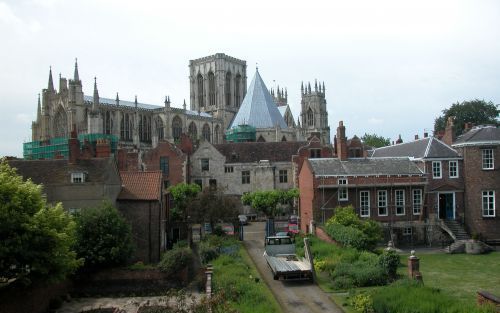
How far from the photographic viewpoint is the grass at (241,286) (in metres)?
21.1

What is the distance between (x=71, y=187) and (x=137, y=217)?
4.75 m

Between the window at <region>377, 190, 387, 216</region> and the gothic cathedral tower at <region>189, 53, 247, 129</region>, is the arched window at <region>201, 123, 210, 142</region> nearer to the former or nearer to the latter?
the gothic cathedral tower at <region>189, 53, 247, 129</region>

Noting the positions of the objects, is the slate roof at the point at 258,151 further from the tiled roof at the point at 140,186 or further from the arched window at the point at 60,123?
the arched window at the point at 60,123

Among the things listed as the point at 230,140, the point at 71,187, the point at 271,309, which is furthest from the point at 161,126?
the point at 271,309

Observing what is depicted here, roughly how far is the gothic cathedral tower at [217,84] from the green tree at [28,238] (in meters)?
94.7

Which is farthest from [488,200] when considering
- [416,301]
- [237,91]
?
[237,91]

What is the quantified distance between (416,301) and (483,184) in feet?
92.7

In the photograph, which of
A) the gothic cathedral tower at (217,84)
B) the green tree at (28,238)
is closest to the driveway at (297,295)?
the green tree at (28,238)

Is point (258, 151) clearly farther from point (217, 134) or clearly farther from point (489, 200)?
point (217, 134)

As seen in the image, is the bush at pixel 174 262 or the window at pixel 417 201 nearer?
the bush at pixel 174 262

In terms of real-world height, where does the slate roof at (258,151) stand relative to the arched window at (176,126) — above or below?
below

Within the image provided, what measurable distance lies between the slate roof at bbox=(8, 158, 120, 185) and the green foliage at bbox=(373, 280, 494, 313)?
21053 mm

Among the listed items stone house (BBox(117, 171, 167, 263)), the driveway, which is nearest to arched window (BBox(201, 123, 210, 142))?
stone house (BBox(117, 171, 167, 263))

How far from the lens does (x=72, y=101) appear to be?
84.9m
